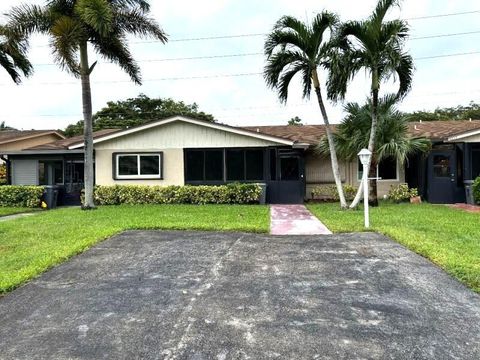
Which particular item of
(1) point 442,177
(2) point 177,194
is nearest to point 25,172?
(2) point 177,194

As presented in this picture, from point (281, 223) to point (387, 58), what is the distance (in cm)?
568

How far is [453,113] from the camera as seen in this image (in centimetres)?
4341

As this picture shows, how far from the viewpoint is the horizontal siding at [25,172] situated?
18.9 metres

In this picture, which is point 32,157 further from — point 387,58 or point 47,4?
point 387,58

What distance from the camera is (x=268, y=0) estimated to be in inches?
571

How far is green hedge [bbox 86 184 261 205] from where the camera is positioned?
16078 mm

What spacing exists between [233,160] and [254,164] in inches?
33.3

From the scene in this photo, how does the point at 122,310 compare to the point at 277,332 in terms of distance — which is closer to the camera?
the point at 277,332

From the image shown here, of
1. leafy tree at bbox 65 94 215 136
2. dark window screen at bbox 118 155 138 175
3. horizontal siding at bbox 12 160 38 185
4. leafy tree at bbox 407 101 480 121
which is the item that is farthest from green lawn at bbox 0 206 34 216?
leafy tree at bbox 407 101 480 121

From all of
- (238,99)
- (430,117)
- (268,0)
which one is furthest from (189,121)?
(430,117)

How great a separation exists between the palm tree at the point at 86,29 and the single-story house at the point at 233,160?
243cm

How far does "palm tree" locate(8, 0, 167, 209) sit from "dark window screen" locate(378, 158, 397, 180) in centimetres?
1002

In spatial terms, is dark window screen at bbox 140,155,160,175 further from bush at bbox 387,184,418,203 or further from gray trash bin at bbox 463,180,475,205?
gray trash bin at bbox 463,180,475,205

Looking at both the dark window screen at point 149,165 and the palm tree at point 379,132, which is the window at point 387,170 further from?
the dark window screen at point 149,165
